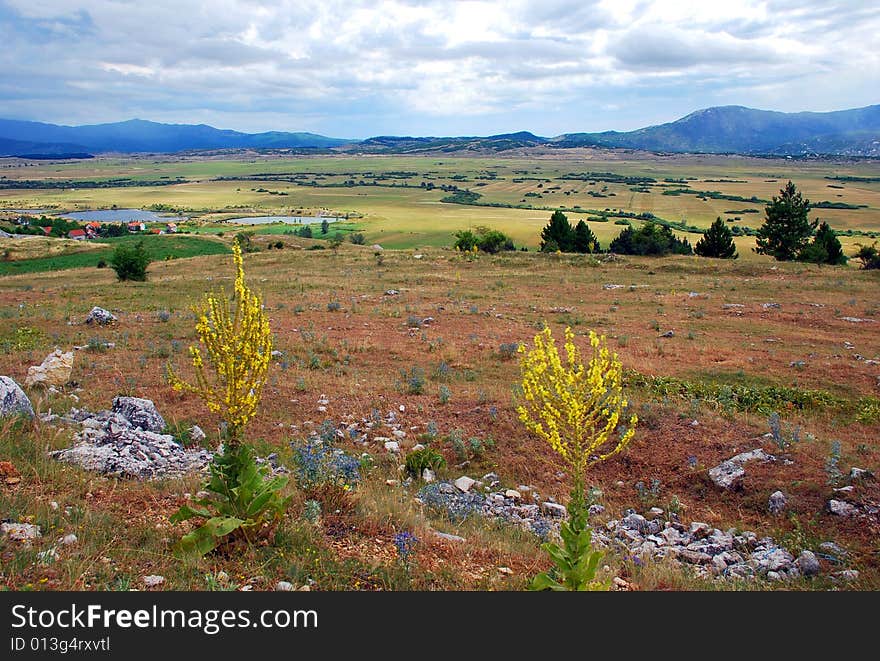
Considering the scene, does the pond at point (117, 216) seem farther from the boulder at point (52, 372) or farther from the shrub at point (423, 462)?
the shrub at point (423, 462)

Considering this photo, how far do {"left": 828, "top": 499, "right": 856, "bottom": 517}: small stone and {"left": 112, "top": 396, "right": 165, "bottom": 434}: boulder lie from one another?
985cm

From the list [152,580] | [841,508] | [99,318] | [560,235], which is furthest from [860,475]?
[560,235]

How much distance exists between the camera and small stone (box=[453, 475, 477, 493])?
8.30 meters

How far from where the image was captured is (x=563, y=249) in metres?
64.2

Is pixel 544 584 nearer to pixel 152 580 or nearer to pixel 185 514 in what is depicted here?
pixel 152 580

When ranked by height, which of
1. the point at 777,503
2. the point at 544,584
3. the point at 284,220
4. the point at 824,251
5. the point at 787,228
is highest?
the point at 284,220

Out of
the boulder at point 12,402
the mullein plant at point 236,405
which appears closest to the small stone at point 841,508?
the mullein plant at point 236,405

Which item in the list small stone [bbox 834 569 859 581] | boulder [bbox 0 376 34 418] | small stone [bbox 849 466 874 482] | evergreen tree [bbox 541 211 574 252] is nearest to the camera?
small stone [bbox 834 569 859 581]

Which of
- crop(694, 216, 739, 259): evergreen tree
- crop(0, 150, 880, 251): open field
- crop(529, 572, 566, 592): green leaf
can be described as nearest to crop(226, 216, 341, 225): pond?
crop(0, 150, 880, 251): open field

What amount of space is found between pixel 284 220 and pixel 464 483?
11492cm

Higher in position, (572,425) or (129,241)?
(572,425)

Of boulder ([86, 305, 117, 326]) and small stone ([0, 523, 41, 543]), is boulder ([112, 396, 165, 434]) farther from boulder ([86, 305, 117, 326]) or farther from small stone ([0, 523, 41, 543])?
boulder ([86, 305, 117, 326])

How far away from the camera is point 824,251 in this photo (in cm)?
5222

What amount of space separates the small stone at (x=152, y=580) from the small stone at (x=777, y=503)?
7432 mm
